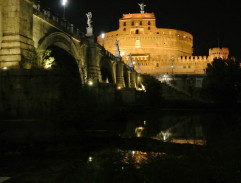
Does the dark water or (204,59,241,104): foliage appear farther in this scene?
(204,59,241,104): foliage

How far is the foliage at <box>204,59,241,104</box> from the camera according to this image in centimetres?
4488

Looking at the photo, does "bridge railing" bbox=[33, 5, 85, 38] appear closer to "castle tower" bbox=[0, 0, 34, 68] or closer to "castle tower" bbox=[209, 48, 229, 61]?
"castle tower" bbox=[0, 0, 34, 68]

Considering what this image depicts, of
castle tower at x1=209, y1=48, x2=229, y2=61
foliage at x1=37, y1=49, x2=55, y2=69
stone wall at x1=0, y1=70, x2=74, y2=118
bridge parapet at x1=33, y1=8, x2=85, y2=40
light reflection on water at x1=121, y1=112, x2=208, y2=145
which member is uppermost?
castle tower at x1=209, y1=48, x2=229, y2=61

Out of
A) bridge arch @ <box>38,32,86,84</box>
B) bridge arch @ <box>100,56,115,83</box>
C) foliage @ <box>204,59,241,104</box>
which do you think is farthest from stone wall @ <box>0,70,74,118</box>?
foliage @ <box>204,59,241,104</box>

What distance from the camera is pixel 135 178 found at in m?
6.98

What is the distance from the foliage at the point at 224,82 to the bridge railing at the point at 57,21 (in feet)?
87.2

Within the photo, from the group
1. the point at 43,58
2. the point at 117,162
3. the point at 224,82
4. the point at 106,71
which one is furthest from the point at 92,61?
the point at 224,82

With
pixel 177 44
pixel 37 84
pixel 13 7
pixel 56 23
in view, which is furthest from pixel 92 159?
pixel 177 44

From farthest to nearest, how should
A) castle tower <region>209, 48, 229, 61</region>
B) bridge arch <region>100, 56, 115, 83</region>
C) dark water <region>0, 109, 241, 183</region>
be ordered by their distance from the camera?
castle tower <region>209, 48, 229, 61</region>, bridge arch <region>100, 56, 115, 83</region>, dark water <region>0, 109, 241, 183</region>

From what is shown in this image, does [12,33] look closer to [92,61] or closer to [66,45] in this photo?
[66,45]

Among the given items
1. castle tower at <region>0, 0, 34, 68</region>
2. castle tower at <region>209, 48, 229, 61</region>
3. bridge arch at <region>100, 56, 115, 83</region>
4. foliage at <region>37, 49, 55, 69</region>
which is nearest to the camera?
castle tower at <region>0, 0, 34, 68</region>

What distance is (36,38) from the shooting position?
706 inches

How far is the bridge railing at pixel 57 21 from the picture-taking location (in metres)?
18.3

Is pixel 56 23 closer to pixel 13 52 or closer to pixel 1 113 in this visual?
pixel 13 52
